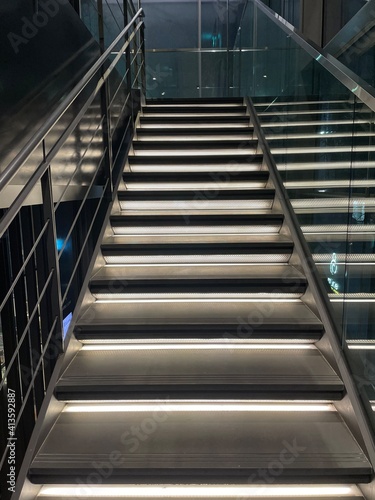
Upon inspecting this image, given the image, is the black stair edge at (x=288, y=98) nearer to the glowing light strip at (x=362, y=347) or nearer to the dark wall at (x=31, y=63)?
the glowing light strip at (x=362, y=347)

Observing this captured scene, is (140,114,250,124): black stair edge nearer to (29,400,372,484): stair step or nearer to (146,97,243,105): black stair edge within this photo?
(146,97,243,105): black stair edge

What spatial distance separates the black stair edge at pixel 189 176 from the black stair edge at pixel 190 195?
7.2 inches

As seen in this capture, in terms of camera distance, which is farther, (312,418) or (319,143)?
(319,143)

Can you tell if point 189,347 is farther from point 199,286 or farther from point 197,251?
point 197,251

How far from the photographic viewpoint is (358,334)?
1668mm

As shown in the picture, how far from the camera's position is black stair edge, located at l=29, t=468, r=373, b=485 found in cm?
145

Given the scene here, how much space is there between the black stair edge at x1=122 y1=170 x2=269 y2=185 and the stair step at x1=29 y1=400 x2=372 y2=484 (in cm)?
170

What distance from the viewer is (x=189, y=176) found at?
3.12 metres

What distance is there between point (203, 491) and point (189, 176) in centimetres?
205

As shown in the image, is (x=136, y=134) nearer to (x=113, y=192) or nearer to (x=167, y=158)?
(x=167, y=158)

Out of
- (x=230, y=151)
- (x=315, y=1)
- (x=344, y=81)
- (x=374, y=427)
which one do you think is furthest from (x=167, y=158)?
(x=374, y=427)

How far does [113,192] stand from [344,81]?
1499 mm

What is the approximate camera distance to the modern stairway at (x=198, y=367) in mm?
1468

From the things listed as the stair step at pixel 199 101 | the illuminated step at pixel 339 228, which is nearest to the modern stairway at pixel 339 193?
the illuminated step at pixel 339 228
